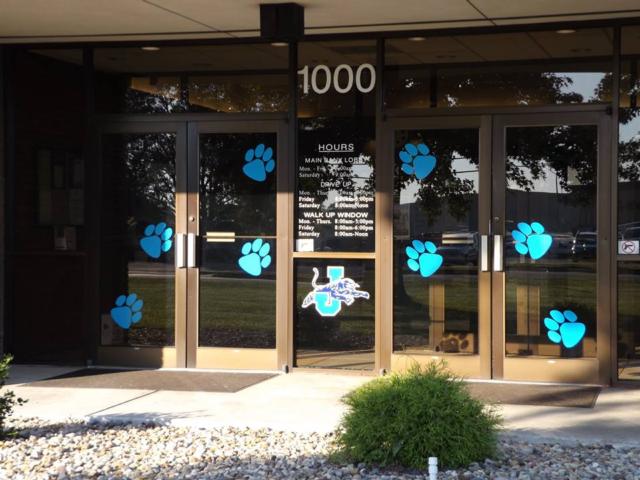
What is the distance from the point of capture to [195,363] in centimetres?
893

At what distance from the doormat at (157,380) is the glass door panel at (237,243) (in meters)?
0.36

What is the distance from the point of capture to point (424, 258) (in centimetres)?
840

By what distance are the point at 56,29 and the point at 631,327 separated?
550 centimetres

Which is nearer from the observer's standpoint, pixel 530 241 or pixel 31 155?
pixel 530 241

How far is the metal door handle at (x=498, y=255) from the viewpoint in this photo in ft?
26.8

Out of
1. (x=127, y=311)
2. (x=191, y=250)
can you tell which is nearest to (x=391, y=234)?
(x=191, y=250)

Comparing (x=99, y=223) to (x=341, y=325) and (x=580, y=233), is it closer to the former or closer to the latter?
(x=341, y=325)

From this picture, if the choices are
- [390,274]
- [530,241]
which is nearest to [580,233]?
[530,241]

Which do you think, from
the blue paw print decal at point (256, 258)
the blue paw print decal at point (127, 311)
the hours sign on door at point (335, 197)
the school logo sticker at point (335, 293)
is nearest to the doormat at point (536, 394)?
the school logo sticker at point (335, 293)

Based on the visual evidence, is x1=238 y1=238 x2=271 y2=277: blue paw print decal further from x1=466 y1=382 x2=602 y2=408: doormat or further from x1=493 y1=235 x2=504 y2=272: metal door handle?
x1=466 y1=382 x2=602 y2=408: doormat

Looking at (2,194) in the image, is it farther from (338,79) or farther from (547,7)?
(547,7)

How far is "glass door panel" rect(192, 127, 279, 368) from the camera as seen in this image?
8.78 m

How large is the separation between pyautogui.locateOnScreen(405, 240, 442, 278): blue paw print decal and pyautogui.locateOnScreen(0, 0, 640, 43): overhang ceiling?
1.86 meters

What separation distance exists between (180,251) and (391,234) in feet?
6.37
